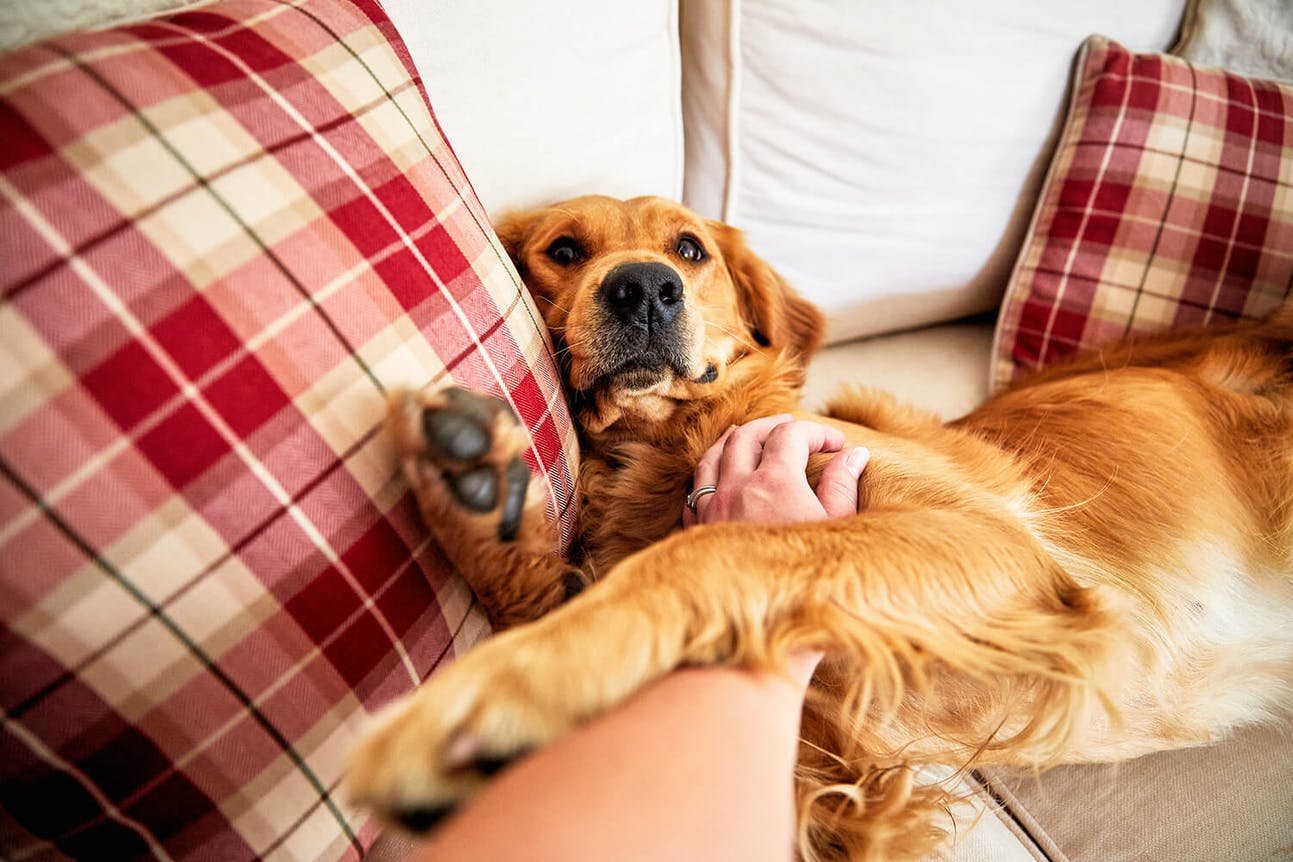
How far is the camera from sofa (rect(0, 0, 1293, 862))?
113cm

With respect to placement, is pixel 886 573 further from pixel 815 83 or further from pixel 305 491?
pixel 815 83

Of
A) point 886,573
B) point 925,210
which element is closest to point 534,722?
point 886,573

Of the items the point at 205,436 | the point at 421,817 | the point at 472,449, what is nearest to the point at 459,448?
the point at 472,449

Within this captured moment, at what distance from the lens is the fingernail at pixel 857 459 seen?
1317 millimetres

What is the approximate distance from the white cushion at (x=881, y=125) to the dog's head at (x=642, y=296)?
261 mm

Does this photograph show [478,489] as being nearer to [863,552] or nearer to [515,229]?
[863,552]

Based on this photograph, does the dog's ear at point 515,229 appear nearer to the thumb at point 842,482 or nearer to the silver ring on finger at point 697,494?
the silver ring on finger at point 697,494

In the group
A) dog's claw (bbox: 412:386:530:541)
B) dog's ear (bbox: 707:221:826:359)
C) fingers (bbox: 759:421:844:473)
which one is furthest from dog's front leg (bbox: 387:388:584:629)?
dog's ear (bbox: 707:221:826:359)

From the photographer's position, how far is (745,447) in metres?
1.41

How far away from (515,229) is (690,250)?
43 centimetres

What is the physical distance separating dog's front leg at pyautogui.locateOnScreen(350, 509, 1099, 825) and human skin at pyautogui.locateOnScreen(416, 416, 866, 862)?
0.04 m

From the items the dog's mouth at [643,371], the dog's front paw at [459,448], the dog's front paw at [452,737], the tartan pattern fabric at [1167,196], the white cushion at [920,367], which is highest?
the dog's front paw at [459,448]

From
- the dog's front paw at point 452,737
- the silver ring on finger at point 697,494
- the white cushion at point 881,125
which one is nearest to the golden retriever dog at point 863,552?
the dog's front paw at point 452,737

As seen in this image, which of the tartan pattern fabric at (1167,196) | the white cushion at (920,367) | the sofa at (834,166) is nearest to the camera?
the sofa at (834,166)
